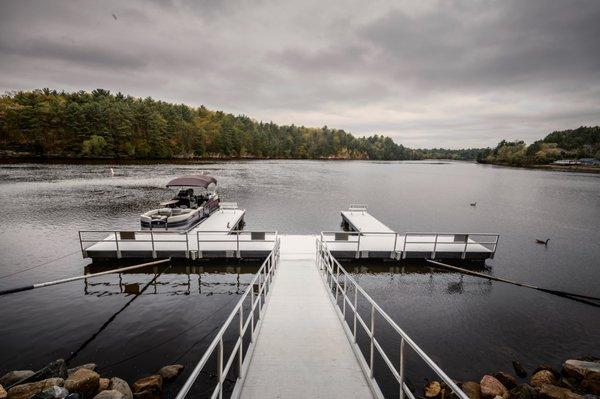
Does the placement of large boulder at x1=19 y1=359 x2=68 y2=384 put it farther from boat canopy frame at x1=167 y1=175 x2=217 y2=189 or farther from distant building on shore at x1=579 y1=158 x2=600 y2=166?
distant building on shore at x1=579 y1=158 x2=600 y2=166

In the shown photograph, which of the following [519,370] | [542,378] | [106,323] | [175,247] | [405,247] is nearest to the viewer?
[542,378]

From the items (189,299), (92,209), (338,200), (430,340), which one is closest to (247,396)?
(430,340)

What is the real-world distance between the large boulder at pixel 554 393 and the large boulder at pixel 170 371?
8.95m

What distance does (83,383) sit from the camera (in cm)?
628

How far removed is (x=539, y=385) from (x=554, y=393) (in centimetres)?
52

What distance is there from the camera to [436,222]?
2852 centimetres

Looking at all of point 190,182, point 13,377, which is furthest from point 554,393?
point 190,182

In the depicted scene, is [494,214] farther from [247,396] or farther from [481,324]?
[247,396]

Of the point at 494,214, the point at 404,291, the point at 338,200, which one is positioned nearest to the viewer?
the point at 404,291

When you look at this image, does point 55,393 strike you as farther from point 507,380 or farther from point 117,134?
point 117,134

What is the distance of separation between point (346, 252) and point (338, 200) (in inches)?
954

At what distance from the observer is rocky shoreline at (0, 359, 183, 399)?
226 inches

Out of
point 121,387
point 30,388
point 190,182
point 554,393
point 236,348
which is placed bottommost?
point 554,393

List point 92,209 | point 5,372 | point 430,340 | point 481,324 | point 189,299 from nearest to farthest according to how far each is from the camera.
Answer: point 5,372
point 430,340
point 481,324
point 189,299
point 92,209
